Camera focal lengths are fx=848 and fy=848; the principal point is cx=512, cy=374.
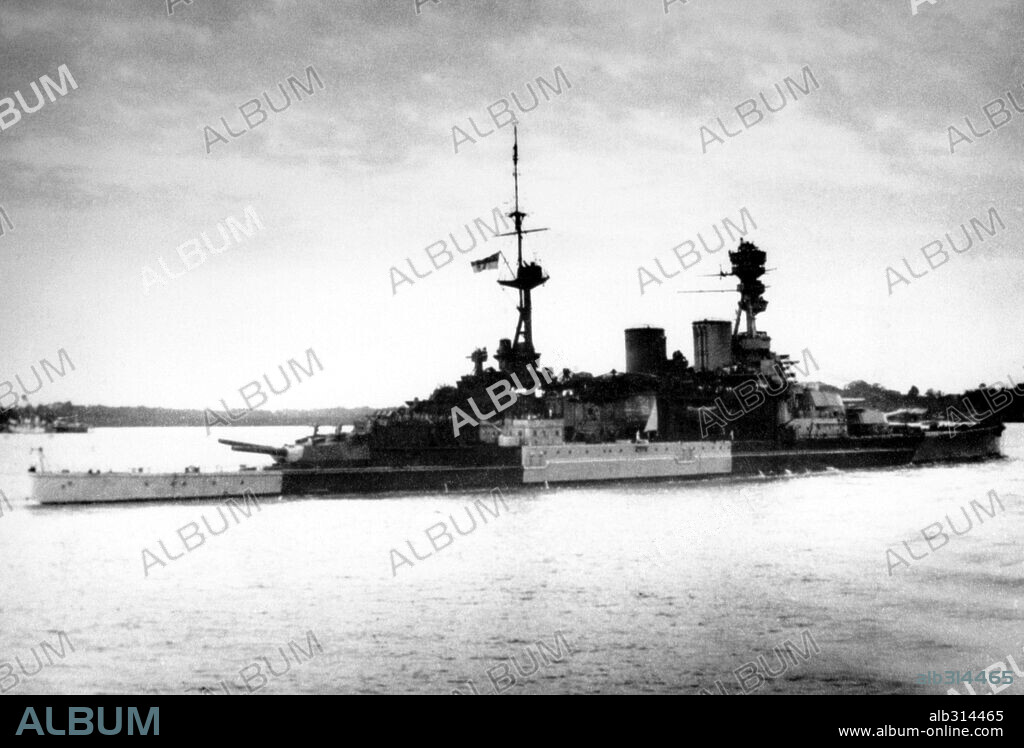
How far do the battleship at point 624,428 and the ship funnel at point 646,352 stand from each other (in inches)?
1.4

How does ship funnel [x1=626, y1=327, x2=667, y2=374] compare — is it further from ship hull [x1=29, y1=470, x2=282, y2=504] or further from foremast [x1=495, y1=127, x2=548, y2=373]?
ship hull [x1=29, y1=470, x2=282, y2=504]

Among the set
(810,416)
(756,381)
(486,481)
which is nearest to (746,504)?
(486,481)

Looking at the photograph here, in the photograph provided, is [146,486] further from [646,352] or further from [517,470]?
[646,352]

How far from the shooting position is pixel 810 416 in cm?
2845

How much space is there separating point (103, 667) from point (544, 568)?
5113 mm

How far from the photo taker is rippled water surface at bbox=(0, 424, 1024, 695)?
20.5 feet

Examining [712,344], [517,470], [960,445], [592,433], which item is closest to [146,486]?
[517,470]

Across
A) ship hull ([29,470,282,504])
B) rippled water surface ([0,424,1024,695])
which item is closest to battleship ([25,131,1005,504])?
ship hull ([29,470,282,504])

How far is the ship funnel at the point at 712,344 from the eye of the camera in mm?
27922

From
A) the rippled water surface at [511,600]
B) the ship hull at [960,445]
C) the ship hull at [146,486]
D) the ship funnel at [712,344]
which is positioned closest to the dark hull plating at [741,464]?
the ship hull at [960,445]

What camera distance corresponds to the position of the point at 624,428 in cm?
2523

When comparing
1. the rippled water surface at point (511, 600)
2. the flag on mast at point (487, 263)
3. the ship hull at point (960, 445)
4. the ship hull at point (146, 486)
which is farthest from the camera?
the ship hull at point (960, 445)

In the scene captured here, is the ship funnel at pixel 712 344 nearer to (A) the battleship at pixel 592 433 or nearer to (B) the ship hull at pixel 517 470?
(A) the battleship at pixel 592 433

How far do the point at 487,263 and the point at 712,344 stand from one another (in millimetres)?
9308
